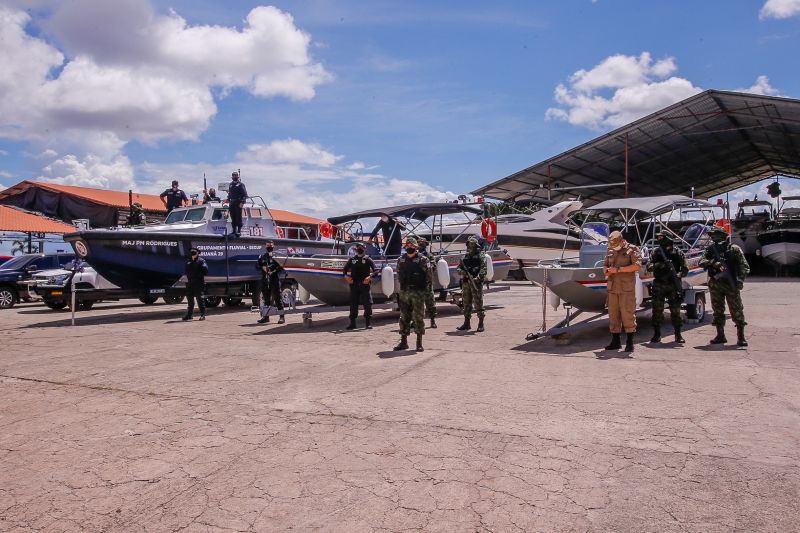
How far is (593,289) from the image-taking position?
8.83 meters

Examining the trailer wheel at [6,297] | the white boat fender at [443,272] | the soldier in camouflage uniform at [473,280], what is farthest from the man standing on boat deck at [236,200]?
the trailer wheel at [6,297]

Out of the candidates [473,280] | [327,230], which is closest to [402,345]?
[473,280]

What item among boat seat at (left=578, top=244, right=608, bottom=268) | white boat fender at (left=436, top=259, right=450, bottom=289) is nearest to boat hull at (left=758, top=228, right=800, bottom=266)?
boat seat at (left=578, top=244, right=608, bottom=268)

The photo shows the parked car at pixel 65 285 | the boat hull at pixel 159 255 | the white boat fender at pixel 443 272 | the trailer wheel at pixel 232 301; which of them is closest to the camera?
the white boat fender at pixel 443 272

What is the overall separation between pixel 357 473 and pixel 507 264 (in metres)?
10.8

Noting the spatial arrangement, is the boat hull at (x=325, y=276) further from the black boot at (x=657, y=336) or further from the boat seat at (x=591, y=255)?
the black boot at (x=657, y=336)

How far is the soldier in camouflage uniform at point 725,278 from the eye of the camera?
8156 mm

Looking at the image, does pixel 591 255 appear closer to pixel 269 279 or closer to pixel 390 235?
pixel 390 235

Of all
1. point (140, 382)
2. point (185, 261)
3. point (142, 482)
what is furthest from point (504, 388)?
point (185, 261)

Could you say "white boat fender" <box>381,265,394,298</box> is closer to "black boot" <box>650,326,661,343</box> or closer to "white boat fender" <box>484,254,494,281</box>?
"white boat fender" <box>484,254,494,281</box>

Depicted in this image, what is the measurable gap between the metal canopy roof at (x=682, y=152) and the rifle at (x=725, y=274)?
14.9m

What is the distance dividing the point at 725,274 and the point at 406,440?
6.01 m

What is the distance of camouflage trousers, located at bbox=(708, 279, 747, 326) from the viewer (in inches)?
320

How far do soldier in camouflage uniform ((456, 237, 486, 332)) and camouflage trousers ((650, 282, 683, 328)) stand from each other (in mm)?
2783
